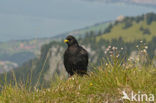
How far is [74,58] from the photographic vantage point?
11.9m

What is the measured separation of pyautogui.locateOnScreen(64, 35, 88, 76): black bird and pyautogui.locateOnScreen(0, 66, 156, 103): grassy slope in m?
4.34

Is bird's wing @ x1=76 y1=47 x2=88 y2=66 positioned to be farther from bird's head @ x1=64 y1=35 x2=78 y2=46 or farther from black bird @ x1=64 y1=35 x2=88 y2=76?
bird's head @ x1=64 y1=35 x2=78 y2=46

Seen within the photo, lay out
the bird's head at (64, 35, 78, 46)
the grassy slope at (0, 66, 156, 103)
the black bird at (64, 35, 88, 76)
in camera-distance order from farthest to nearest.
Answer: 1. the bird's head at (64, 35, 78, 46)
2. the black bird at (64, 35, 88, 76)
3. the grassy slope at (0, 66, 156, 103)

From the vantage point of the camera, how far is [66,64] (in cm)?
1220

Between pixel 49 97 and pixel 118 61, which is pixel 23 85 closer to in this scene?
pixel 49 97

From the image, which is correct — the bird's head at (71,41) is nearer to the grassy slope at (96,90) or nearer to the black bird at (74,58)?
the black bird at (74,58)

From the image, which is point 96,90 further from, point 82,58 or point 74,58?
point 82,58

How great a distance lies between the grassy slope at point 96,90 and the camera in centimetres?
638

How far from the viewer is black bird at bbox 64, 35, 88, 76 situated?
11922 mm

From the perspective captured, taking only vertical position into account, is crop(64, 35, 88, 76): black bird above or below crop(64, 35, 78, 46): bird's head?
below

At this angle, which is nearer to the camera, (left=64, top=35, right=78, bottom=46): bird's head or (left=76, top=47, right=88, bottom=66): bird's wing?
(left=76, top=47, right=88, bottom=66): bird's wing

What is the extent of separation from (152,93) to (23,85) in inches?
148

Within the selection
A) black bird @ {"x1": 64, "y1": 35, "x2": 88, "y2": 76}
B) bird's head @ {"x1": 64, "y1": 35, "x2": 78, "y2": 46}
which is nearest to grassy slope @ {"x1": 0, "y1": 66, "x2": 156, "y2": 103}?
black bird @ {"x1": 64, "y1": 35, "x2": 88, "y2": 76}

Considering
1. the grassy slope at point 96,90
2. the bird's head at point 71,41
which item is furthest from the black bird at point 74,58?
the grassy slope at point 96,90
